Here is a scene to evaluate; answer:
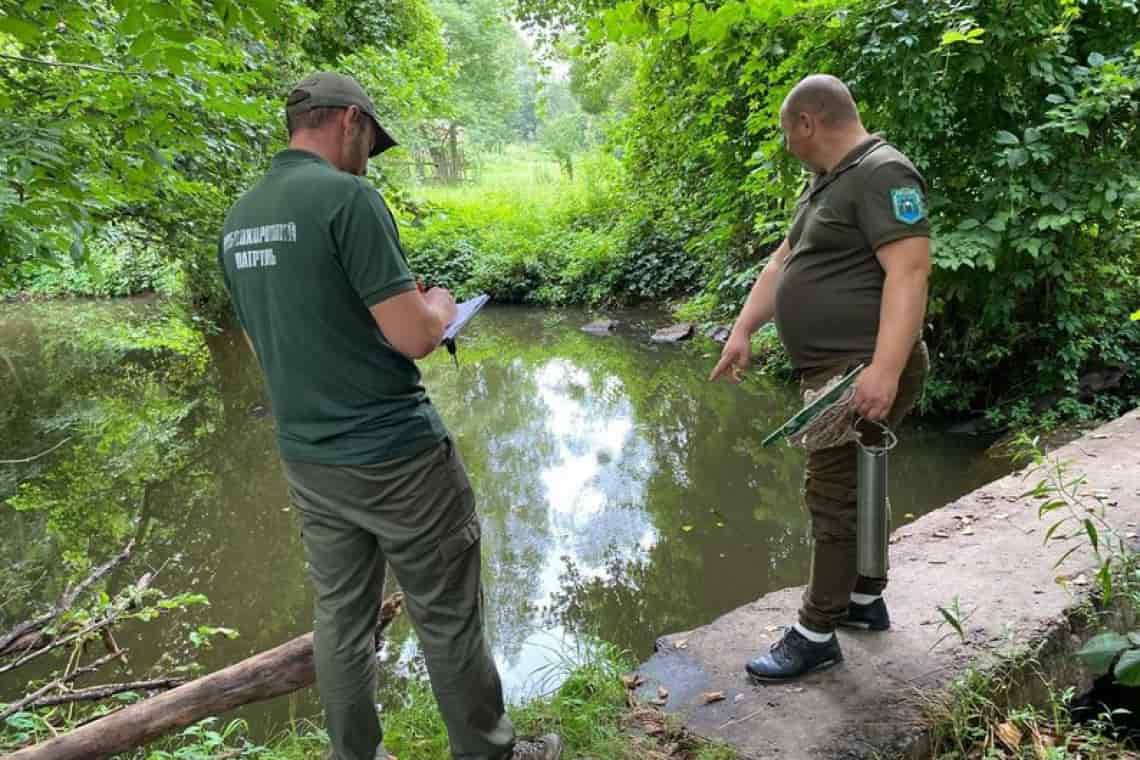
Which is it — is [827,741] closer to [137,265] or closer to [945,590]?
[945,590]

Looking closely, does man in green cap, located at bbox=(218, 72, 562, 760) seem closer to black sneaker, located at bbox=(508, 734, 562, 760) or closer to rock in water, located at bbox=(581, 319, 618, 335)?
black sneaker, located at bbox=(508, 734, 562, 760)

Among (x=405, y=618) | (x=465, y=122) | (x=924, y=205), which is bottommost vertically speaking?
(x=405, y=618)

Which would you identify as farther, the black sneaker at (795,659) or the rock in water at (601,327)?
the rock in water at (601,327)

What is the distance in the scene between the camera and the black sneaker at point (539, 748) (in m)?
1.93

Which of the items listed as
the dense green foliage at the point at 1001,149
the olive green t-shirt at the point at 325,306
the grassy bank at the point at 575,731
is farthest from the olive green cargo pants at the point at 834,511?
the dense green foliage at the point at 1001,149

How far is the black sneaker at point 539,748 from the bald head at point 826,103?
182cm

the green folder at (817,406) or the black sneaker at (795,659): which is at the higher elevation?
the green folder at (817,406)

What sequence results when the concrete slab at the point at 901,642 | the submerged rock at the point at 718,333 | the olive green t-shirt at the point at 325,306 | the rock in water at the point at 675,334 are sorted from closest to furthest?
the olive green t-shirt at the point at 325,306
the concrete slab at the point at 901,642
the submerged rock at the point at 718,333
the rock in water at the point at 675,334

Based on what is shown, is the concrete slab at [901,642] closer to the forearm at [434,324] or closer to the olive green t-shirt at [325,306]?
the olive green t-shirt at [325,306]

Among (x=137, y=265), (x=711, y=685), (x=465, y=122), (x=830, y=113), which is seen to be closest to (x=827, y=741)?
(x=711, y=685)

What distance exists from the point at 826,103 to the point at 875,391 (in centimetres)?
79

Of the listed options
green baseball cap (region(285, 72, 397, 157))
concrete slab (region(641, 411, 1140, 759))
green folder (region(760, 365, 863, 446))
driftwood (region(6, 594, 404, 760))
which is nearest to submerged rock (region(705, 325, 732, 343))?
concrete slab (region(641, 411, 1140, 759))

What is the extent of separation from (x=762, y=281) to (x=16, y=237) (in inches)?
99.2

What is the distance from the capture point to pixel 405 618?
13.1 ft
